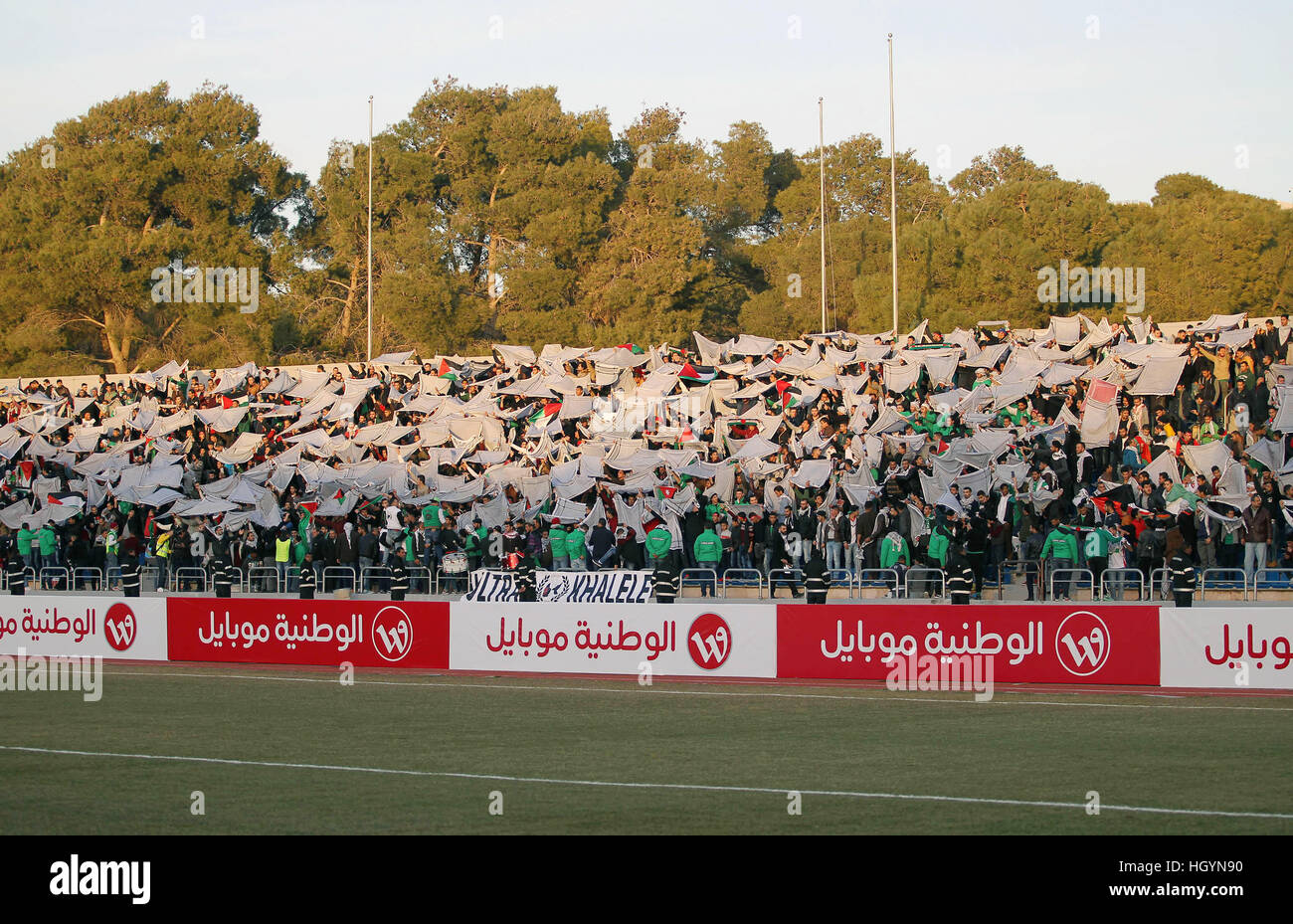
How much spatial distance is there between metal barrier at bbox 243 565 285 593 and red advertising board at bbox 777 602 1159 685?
1496 centimetres

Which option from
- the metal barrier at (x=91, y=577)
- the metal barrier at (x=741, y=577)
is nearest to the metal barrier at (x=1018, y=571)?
the metal barrier at (x=741, y=577)

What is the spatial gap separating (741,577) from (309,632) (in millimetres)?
8918

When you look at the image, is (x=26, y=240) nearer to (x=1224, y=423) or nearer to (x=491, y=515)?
(x=491, y=515)

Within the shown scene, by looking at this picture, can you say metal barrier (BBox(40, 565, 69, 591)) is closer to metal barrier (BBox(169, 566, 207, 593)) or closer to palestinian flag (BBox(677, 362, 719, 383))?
metal barrier (BBox(169, 566, 207, 593))

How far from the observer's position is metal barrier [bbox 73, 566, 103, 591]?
34684 mm

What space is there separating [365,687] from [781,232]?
50.2 meters

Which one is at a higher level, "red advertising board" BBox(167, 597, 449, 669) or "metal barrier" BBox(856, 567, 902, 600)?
"metal barrier" BBox(856, 567, 902, 600)

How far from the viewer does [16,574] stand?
1220 inches

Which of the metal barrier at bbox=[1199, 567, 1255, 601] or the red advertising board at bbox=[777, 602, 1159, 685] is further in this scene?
the metal barrier at bbox=[1199, 567, 1255, 601]

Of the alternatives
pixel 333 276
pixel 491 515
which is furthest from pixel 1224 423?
pixel 333 276

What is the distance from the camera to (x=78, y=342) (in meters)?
70.4

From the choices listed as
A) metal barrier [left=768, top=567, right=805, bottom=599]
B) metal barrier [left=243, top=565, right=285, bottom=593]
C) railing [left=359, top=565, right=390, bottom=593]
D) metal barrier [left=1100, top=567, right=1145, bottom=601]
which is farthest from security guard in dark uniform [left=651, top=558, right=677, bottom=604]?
metal barrier [left=243, top=565, right=285, bottom=593]

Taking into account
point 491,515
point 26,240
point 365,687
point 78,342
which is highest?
point 26,240

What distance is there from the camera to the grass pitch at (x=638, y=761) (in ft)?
38.9
